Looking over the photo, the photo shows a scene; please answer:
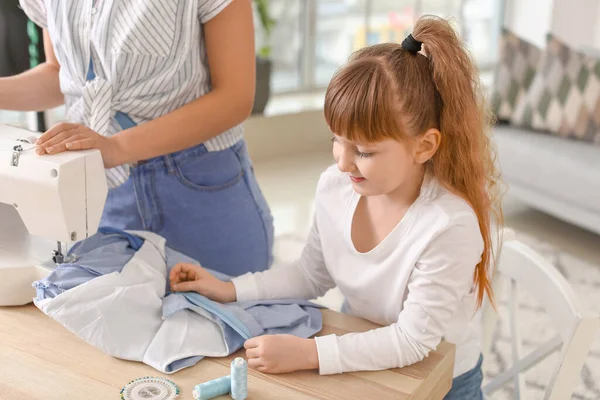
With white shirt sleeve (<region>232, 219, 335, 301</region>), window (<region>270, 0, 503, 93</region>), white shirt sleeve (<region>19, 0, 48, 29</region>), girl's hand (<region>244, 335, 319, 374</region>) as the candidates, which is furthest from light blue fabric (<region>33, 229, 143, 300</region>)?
window (<region>270, 0, 503, 93</region>)

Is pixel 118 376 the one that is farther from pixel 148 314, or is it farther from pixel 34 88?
pixel 34 88

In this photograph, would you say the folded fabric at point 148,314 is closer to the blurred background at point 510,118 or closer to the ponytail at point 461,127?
the ponytail at point 461,127

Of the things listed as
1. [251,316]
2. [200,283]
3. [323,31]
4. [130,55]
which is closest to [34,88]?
[130,55]

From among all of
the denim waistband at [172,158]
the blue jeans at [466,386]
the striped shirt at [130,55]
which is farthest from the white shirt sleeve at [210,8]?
the blue jeans at [466,386]

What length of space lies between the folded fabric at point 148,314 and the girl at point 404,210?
53mm

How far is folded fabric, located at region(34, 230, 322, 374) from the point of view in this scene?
117 centimetres

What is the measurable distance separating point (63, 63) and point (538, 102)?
9.96 feet

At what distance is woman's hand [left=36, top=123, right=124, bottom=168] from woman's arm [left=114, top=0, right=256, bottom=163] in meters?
0.03

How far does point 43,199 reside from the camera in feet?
4.12

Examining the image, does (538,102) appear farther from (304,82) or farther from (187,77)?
(187,77)

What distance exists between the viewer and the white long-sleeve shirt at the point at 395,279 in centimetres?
118

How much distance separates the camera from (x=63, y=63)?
1.58 m

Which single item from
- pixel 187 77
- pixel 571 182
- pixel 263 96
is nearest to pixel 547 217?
pixel 571 182

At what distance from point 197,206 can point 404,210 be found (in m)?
0.48
